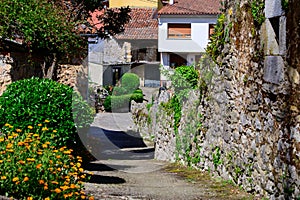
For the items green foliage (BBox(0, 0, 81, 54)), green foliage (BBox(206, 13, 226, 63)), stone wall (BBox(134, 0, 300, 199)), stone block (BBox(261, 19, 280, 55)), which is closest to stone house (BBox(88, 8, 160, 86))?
green foliage (BBox(0, 0, 81, 54))

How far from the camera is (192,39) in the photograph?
32.3m

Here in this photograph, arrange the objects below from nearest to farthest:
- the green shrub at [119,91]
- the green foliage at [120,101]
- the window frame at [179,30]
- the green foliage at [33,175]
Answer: the green foliage at [33,175] → the green foliage at [120,101] → the green shrub at [119,91] → the window frame at [179,30]

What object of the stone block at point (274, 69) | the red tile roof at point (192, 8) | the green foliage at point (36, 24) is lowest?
the stone block at point (274, 69)

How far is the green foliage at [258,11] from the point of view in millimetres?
6266

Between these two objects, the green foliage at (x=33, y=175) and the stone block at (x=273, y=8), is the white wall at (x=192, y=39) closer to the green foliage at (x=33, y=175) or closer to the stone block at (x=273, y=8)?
the stone block at (x=273, y=8)

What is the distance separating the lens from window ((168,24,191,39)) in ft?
109

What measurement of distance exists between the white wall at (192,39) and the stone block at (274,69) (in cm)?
2504

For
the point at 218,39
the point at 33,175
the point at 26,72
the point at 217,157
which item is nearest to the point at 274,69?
the point at 218,39

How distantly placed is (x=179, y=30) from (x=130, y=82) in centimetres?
740

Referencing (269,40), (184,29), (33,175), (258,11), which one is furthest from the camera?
(184,29)

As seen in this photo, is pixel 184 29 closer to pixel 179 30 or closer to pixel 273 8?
pixel 179 30

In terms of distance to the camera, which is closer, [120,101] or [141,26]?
[120,101]

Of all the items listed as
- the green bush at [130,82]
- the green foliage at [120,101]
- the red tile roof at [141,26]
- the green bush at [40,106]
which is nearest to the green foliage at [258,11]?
the green bush at [40,106]

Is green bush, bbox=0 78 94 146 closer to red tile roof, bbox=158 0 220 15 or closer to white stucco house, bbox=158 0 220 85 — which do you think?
white stucco house, bbox=158 0 220 85
